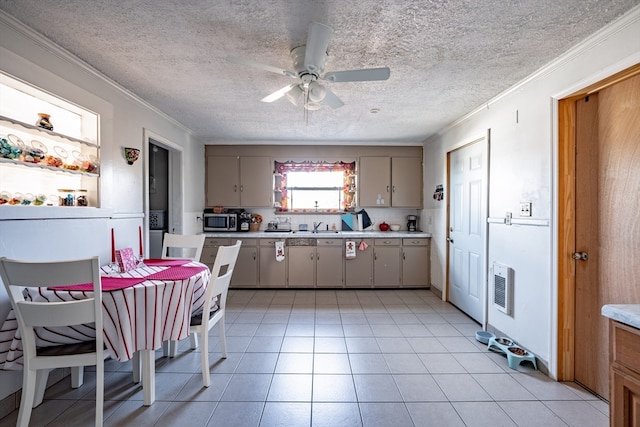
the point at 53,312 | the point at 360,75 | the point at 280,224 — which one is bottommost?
the point at 53,312

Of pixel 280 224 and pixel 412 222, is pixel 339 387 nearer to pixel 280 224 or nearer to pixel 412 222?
pixel 280 224

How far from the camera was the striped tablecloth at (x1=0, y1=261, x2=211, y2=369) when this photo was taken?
1.57 metres

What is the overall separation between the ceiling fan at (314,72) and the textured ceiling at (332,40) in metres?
0.13

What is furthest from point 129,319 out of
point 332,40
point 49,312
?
point 332,40

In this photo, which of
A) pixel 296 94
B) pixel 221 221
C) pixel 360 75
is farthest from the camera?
pixel 221 221

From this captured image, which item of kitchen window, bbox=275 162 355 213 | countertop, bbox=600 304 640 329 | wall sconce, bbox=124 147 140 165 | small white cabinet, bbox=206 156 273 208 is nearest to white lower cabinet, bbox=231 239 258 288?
Result: small white cabinet, bbox=206 156 273 208

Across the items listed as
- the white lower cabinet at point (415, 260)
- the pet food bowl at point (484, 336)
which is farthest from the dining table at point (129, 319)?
the white lower cabinet at point (415, 260)

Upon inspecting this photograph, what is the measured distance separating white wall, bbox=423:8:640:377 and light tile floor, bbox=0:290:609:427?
387 mm

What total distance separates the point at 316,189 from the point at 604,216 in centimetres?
362

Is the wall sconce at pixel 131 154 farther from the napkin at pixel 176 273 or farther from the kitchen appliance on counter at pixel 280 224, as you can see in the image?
the kitchen appliance on counter at pixel 280 224

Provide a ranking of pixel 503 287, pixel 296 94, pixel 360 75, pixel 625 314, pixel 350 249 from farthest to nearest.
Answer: pixel 350 249, pixel 503 287, pixel 296 94, pixel 360 75, pixel 625 314

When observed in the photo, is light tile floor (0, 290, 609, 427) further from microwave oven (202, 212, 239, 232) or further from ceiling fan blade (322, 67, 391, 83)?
ceiling fan blade (322, 67, 391, 83)

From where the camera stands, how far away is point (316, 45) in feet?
5.36

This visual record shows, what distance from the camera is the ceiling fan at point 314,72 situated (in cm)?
160
